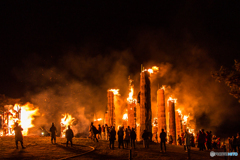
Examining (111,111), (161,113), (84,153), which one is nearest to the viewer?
(84,153)

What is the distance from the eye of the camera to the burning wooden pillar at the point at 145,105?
21.4m

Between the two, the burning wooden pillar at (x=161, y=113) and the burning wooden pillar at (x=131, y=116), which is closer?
the burning wooden pillar at (x=161, y=113)

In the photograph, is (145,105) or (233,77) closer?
(233,77)

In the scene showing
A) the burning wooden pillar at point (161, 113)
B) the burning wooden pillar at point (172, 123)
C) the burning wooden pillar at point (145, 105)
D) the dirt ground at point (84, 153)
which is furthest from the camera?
the burning wooden pillar at point (172, 123)

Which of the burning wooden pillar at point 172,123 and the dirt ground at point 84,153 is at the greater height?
the burning wooden pillar at point 172,123

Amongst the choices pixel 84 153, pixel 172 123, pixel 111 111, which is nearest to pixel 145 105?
pixel 172 123

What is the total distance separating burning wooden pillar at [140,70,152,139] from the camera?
21.4m

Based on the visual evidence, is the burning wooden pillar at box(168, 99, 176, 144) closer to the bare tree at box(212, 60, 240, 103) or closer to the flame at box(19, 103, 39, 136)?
the bare tree at box(212, 60, 240, 103)

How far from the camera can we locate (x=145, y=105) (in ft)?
72.2

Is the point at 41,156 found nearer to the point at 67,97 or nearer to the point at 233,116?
the point at 67,97

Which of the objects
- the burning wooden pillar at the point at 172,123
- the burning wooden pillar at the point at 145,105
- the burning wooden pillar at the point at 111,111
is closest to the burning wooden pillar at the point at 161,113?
the burning wooden pillar at the point at 172,123

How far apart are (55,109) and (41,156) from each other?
1625 inches

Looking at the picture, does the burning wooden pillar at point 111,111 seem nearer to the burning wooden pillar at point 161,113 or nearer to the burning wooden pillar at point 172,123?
the burning wooden pillar at point 161,113

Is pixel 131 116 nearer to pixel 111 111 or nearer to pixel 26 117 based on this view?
pixel 111 111
